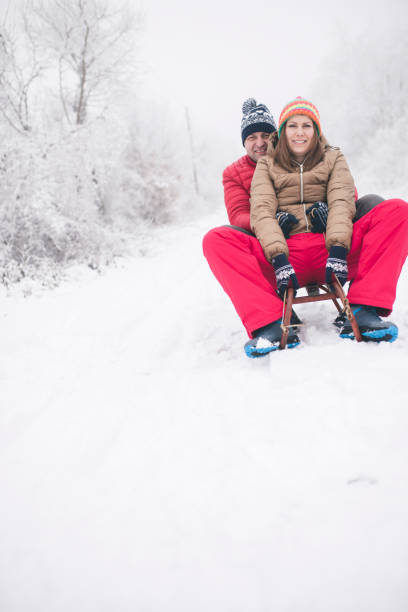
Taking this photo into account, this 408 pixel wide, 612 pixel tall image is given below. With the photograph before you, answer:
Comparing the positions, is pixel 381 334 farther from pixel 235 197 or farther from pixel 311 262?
pixel 235 197

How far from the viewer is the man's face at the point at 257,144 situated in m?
2.57

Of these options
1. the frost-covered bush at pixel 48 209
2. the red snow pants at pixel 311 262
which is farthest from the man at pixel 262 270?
the frost-covered bush at pixel 48 209

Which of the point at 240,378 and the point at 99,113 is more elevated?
the point at 99,113

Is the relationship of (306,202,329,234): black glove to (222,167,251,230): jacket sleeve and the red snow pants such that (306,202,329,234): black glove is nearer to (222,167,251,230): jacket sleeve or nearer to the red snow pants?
the red snow pants

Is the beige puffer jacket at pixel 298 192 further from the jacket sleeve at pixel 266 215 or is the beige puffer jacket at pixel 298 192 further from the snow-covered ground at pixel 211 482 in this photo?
the snow-covered ground at pixel 211 482

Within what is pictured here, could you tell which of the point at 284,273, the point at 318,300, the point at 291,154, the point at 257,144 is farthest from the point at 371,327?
the point at 257,144

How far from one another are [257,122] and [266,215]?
114cm

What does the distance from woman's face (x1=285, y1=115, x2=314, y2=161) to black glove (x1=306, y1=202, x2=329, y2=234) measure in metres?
0.42

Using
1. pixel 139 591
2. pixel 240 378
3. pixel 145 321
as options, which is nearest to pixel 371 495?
pixel 139 591

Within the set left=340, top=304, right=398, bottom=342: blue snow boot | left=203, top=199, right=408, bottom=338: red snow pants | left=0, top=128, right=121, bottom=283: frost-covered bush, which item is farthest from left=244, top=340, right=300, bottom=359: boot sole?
left=0, top=128, right=121, bottom=283: frost-covered bush

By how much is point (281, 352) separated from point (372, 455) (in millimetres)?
748

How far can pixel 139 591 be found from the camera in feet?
2.60

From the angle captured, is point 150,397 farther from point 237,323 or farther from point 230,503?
point 237,323

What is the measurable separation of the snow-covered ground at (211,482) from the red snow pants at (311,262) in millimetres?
282
